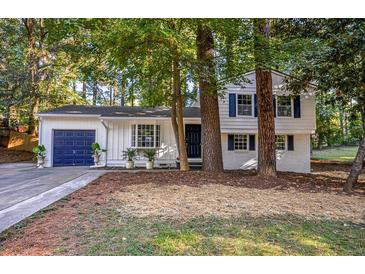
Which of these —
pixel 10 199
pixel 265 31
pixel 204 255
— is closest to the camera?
pixel 204 255

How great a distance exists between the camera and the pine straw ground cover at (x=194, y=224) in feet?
9.89

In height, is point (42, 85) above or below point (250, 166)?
→ above

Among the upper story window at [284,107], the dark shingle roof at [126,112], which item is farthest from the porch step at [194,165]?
the upper story window at [284,107]

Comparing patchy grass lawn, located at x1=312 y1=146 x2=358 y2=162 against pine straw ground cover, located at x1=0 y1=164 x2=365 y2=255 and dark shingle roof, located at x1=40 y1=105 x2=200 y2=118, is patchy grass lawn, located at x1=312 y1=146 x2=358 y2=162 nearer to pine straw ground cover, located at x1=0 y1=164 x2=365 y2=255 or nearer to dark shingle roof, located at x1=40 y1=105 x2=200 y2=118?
dark shingle roof, located at x1=40 y1=105 x2=200 y2=118

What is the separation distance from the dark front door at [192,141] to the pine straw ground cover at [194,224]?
20.5 ft

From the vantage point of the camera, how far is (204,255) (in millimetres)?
2842

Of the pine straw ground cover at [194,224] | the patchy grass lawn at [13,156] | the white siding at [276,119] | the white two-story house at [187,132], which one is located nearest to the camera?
the pine straw ground cover at [194,224]

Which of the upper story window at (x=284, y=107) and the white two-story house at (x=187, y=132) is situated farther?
the upper story window at (x=284, y=107)

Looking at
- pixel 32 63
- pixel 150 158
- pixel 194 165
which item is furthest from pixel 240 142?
pixel 32 63

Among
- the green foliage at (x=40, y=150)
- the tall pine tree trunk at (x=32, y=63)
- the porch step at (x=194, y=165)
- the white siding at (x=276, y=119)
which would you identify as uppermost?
the tall pine tree trunk at (x=32, y=63)

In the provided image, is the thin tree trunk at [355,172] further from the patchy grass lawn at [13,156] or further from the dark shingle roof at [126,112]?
the patchy grass lawn at [13,156]
